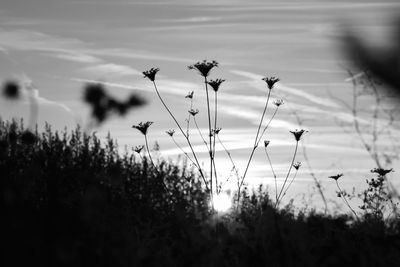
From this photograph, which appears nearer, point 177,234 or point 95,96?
point 95,96

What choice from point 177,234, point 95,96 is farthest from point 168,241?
point 95,96

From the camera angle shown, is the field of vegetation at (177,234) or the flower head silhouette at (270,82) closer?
the field of vegetation at (177,234)

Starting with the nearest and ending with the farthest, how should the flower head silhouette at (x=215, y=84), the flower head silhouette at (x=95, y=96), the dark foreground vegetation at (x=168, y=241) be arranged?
the dark foreground vegetation at (x=168, y=241), the flower head silhouette at (x=95, y=96), the flower head silhouette at (x=215, y=84)

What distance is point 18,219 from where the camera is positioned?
2.99 meters

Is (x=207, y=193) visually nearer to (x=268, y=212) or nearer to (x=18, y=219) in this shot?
(x=268, y=212)

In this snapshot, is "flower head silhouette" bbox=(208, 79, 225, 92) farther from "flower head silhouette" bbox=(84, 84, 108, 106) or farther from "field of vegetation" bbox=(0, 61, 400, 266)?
"flower head silhouette" bbox=(84, 84, 108, 106)

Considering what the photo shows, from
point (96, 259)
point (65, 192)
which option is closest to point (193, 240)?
point (96, 259)

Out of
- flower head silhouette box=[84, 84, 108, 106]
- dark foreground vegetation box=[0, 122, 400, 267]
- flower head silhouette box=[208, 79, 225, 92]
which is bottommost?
dark foreground vegetation box=[0, 122, 400, 267]

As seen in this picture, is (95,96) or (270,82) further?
(270,82)

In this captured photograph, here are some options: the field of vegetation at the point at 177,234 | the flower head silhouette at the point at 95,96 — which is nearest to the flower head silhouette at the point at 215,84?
the field of vegetation at the point at 177,234

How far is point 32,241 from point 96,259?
464mm

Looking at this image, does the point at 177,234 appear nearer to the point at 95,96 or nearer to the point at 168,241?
the point at 168,241

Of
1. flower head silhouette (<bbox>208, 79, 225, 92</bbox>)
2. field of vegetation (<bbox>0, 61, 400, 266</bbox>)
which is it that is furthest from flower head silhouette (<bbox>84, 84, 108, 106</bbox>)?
flower head silhouette (<bbox>208, 79, 225, 92</bbox>)

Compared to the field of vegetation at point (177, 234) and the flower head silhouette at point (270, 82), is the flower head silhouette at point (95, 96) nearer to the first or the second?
the field of vegetation at point (177, 234)
